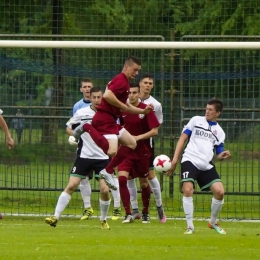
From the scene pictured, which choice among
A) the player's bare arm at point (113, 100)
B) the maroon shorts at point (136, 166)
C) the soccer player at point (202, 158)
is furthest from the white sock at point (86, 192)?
the player's bare arm at point (113, 100)

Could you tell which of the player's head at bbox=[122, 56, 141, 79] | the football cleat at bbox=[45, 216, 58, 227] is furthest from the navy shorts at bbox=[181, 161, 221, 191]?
the football cleat at bbox=[45, 216, 58, 227]

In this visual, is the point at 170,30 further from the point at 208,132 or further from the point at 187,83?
the point at 208,132

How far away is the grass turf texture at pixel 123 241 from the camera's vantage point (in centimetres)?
991

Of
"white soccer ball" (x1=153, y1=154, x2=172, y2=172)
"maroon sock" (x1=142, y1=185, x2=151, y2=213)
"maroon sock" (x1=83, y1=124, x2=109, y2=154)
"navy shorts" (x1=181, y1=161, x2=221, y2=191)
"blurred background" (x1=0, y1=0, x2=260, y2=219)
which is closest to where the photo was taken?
"maroon sock" (x1=83, y1=124, x2=109, y2=154)

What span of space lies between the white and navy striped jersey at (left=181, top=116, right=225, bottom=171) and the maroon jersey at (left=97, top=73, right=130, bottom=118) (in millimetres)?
1097

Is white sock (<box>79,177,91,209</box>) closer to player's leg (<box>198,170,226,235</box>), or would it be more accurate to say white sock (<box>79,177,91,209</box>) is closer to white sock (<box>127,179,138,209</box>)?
white sock (<box>127,179,138,209</box>)

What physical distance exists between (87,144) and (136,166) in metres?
1.08

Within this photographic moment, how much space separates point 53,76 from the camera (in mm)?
16250

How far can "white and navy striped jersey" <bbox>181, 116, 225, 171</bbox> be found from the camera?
12.4 meters

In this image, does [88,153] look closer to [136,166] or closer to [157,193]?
[136,166]

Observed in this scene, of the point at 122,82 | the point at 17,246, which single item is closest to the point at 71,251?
the point at 17,246

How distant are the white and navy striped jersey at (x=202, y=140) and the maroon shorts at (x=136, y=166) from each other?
6.25 ft

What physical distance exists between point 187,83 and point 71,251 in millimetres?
6590

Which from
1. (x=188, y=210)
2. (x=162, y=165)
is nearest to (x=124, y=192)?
(x=162, y=165)
